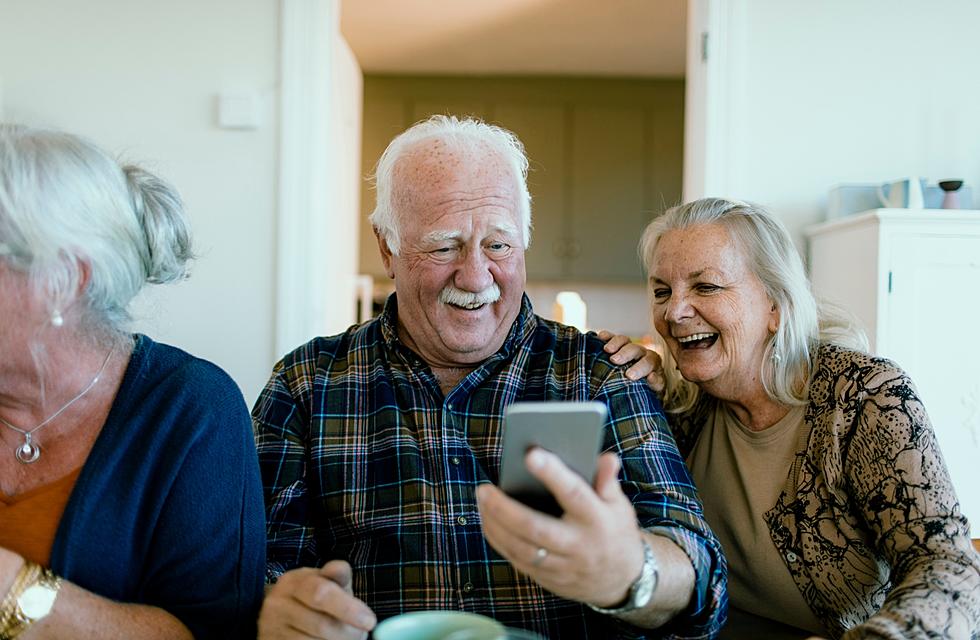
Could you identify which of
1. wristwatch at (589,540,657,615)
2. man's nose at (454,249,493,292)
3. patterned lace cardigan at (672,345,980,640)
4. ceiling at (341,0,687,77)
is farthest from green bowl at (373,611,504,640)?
ceiling at (341,0,687,77)

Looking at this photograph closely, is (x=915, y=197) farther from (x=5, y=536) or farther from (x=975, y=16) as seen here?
(x=5, y=536)

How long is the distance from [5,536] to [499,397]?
2.35ft

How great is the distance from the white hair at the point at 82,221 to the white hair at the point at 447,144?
1.64ft

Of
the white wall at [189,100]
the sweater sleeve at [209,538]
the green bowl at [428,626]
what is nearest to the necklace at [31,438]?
the sweater sleeve at [209,538]

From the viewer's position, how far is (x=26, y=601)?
87 centimetres

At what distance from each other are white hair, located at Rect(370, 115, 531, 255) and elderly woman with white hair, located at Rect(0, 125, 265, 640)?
1.64 feet

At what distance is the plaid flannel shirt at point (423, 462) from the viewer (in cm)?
124

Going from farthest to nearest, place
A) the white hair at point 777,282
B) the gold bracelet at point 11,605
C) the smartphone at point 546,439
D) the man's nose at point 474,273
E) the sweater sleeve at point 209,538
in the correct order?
1. the white hair at point 777,282
2. the man's nose at point 474,273
3. the sweater sleeve at point 209,538
4. the gold bracelet at point 11,605
5. the smartphone at point 546,439

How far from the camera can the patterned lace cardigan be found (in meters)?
1.13

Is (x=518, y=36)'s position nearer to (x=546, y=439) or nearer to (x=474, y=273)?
(x=474, y=273)

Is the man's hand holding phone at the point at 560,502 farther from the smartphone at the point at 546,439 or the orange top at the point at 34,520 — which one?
the orange top at the point at 34,520

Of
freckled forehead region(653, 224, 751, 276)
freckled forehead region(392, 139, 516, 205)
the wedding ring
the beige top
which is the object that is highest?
freckled forehead region(392, 139, 516, 205)

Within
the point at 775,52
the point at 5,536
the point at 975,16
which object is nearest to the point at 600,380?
the point at 5,536

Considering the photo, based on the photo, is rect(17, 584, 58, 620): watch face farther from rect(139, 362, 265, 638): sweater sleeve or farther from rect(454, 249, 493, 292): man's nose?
rect(454, 249, 493, 292): man's nose
